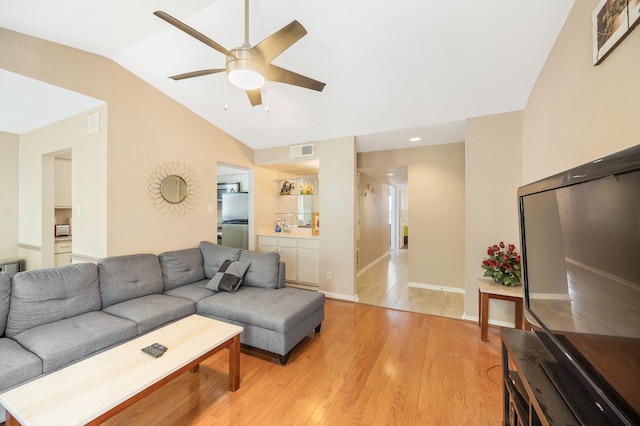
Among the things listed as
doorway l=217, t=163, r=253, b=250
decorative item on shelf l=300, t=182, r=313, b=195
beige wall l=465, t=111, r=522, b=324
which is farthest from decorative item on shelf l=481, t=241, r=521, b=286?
doorway l=217, t=163, r=253, b=250

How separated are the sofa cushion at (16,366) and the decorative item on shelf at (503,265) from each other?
3695mm

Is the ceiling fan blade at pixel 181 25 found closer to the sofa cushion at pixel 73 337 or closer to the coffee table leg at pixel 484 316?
the sofa cushion at pixel 73 337

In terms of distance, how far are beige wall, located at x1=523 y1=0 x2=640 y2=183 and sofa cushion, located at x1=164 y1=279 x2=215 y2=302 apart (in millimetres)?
3261

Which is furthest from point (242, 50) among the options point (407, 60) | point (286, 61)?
point (407, 60)

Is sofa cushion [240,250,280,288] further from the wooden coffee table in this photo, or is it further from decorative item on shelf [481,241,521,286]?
decorative item on shelf [481,241,521,286]

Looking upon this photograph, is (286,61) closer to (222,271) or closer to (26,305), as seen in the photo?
(222,271)

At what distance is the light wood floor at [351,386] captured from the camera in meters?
1.61

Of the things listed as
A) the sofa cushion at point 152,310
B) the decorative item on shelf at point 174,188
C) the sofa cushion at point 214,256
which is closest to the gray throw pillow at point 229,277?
the sofa cushion at point 214,256

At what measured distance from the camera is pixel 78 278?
88.3 inches

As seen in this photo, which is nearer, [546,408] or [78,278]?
[546,408]

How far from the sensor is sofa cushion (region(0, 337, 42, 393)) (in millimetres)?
1450

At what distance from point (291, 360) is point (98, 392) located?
1.35 meters

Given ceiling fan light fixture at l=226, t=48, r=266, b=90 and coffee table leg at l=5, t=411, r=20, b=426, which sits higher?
ceiling fan light fixture at l=226, t=48, r=266, b=90

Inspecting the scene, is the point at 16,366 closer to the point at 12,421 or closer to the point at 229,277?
the point at 12,421
